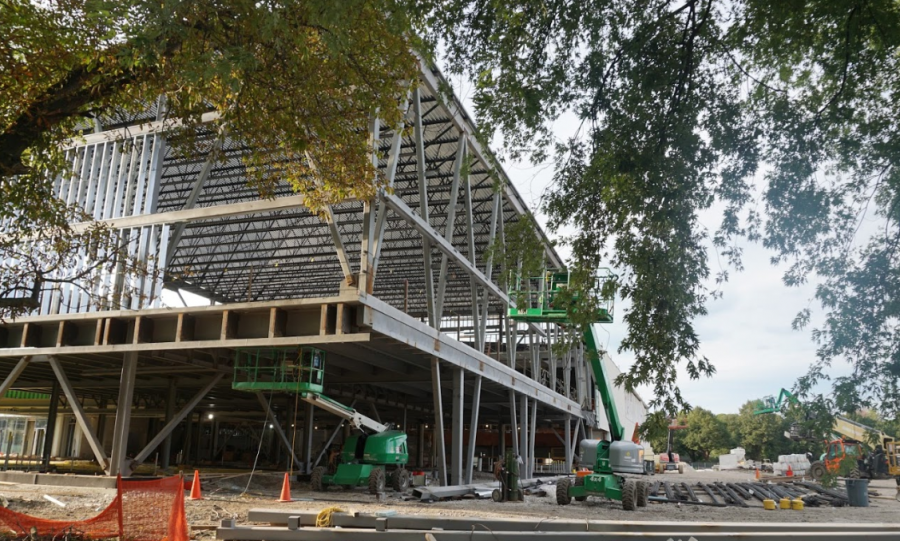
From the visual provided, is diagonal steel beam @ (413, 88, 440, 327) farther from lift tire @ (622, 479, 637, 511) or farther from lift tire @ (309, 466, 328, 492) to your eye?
lift tire @ (622, 479, 637, 511)

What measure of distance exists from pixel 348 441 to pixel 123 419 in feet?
21.2

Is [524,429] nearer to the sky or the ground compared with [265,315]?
nearer to the ground

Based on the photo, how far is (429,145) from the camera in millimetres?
28453

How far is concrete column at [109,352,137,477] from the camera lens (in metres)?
18.6

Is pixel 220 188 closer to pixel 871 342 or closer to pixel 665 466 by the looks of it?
pixel 871 342

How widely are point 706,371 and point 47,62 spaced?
10071 millimetres

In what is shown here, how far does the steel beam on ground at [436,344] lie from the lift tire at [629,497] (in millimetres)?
6323

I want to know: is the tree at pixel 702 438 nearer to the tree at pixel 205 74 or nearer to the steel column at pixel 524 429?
the steel column at pixel 524 429

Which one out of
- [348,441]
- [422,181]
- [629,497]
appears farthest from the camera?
[348,441]

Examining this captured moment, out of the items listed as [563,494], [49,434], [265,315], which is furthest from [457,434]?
[49,434]

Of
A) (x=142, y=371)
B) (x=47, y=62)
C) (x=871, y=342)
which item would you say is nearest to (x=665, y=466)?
(x=142, y=371)

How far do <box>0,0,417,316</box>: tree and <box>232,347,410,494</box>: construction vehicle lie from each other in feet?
22.9

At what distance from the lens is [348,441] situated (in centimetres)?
2128

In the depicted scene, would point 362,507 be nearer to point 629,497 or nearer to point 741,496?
point 629,497
